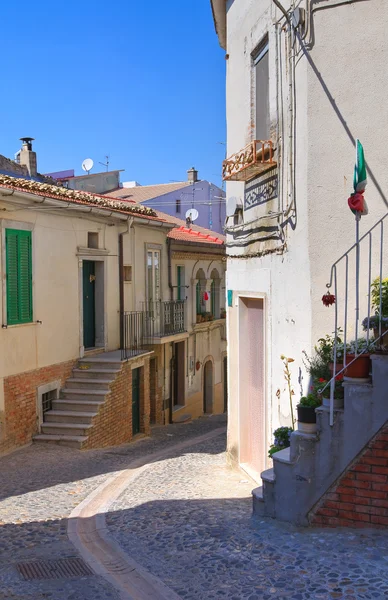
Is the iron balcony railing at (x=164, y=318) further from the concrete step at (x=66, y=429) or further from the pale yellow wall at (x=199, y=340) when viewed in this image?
the concrete step at (x=66, y=429)

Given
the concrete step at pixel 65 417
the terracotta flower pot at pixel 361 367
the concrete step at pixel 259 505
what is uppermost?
the terracotta flower pot at pixel 361 367

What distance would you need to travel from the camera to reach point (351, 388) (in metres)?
5.89

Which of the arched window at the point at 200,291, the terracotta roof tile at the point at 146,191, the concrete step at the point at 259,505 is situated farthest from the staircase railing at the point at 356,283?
the terracotta roof tile at the point at 146,191

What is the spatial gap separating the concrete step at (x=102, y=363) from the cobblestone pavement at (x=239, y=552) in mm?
7467

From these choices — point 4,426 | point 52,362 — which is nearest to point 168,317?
point 52,362

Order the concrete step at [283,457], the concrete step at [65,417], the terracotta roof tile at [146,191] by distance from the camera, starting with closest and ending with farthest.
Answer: the concrete step at [283,457], the concrete step at [65,417], the terracotta roof tile at [146,191]

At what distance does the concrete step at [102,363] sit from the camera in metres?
15.6

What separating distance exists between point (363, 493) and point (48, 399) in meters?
9.76

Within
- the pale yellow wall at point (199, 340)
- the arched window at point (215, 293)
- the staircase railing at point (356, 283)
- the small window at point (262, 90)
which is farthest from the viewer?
the arched window at point (215, 293)

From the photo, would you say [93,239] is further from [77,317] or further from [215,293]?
[215,293]

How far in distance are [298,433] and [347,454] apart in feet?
1.65

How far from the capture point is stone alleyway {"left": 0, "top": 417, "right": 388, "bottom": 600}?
5.19m

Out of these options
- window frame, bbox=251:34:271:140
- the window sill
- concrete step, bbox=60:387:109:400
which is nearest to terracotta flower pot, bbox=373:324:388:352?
window frame, bbox=251:34:271:140

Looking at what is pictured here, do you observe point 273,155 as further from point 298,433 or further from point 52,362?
point 52,362
